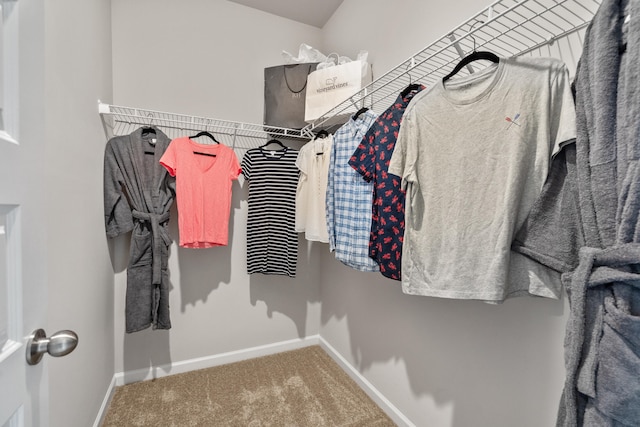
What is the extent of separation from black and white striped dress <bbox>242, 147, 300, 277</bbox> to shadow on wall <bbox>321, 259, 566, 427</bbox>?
573 millimetres

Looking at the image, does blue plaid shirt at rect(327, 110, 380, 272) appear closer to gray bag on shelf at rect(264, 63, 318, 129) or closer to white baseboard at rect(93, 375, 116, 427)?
gray bag on shelf at rect(264, 63, 318, 129)

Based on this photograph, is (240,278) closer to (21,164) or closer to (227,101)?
(227,101)

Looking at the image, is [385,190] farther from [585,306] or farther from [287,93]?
[287,93]

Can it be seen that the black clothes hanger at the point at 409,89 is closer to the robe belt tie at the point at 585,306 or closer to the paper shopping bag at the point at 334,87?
the paper shopping bag at the point at 334,87

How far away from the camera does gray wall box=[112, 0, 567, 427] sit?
1050mm

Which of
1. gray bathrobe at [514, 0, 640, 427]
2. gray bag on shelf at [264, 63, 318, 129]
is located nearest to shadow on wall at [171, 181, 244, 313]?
gray bag on shelf at [264, 63, 318, 129]

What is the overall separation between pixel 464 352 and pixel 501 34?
1.19m

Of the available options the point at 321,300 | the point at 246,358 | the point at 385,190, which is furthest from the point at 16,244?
the point at 321,300

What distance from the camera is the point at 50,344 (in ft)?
1.82

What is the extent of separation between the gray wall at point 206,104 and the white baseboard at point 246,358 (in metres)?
0.04

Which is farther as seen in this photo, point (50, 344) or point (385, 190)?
point (385, 190)

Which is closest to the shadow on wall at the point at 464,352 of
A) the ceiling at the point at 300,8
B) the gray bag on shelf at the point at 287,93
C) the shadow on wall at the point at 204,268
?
the shadow on wall at the point at 204,268

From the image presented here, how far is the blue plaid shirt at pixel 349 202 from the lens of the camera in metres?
1.32

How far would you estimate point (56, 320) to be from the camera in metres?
1.01
